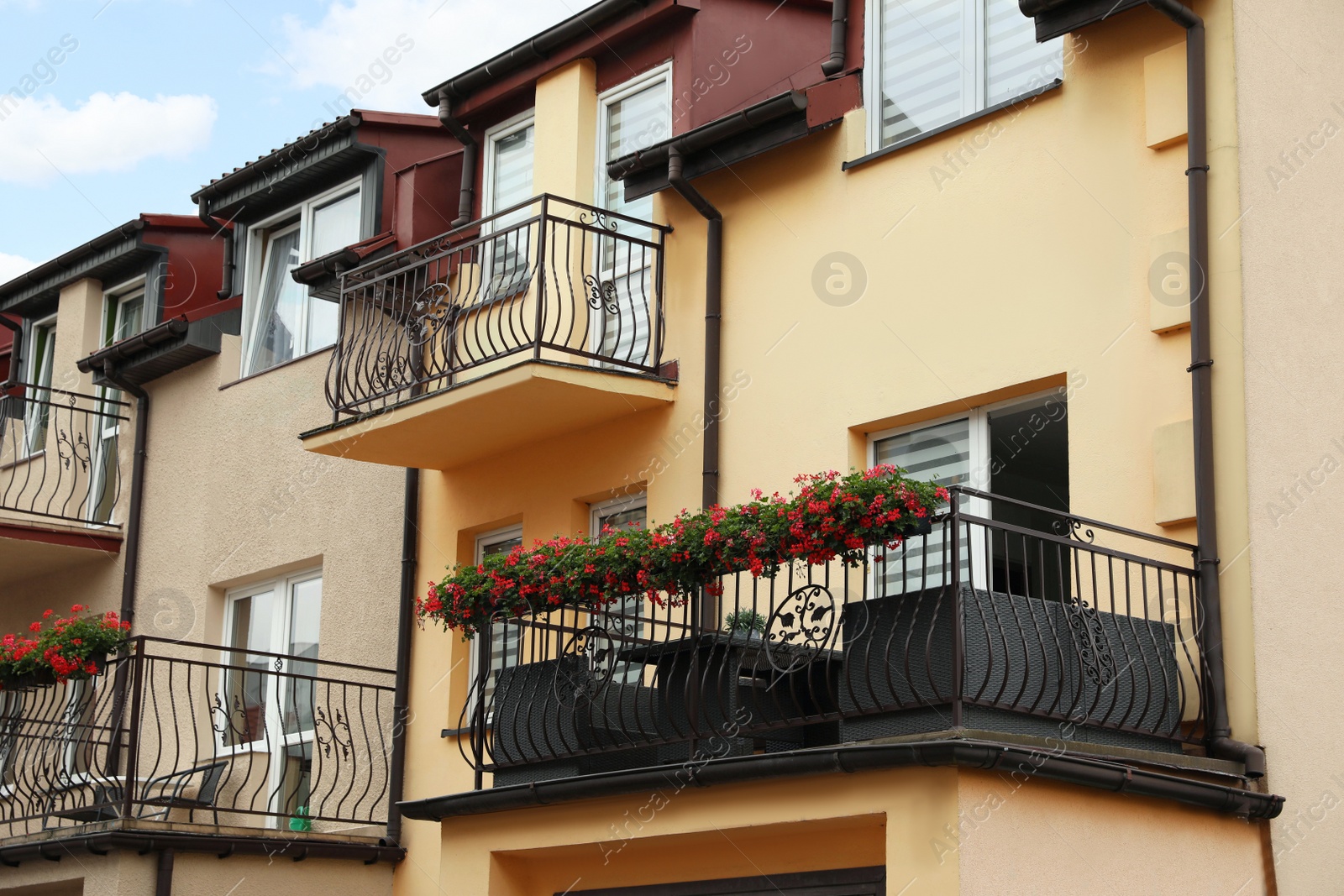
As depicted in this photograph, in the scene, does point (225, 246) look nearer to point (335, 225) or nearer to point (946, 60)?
point (335, 225)

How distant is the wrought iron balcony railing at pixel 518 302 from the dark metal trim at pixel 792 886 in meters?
3.60

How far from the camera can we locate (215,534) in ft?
49.5

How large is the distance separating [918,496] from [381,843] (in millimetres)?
6277

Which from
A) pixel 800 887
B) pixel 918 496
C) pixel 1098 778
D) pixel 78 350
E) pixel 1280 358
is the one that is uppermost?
pixel 78 350

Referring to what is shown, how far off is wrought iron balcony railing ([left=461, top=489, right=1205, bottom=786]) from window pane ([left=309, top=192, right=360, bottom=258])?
639 centimetres

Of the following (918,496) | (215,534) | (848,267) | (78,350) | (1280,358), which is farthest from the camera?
(78,350)

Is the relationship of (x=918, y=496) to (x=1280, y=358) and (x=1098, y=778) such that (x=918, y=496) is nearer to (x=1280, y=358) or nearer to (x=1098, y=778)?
(x=1098, y=778)

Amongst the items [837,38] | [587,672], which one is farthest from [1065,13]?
[587,672]

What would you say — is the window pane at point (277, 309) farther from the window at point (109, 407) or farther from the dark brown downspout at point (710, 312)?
the dark brown downspout at point (710, 312)

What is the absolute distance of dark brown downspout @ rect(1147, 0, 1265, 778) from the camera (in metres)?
8.13

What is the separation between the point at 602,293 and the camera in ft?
38.3

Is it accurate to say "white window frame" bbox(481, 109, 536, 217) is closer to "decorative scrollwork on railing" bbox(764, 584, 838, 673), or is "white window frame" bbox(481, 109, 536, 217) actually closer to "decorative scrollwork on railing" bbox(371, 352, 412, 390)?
"decorative scrollwork on railing" bbox(371, 352, 412, 390)

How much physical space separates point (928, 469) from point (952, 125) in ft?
7.10

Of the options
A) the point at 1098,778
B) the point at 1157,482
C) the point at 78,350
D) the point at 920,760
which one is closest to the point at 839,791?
the point at 920,760
